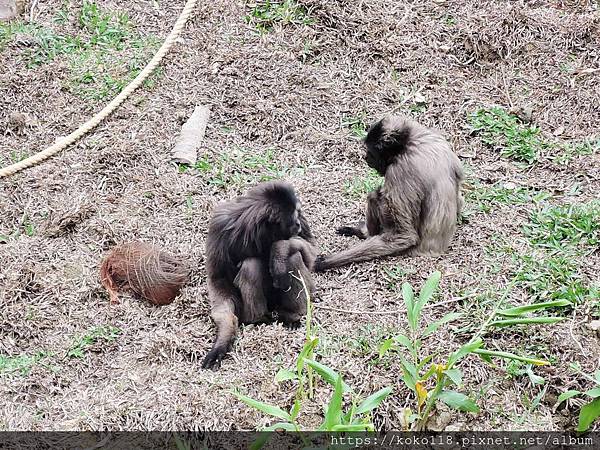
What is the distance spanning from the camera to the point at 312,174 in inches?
292

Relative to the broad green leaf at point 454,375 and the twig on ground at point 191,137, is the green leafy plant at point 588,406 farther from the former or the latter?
the twig on ground at point 191,137

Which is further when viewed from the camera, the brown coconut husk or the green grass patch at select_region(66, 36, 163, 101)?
the green grass patch at select_region(66, 36, 163, 101)

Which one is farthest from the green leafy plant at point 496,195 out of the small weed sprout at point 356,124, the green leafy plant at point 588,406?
the green leafy plant at point 588,406

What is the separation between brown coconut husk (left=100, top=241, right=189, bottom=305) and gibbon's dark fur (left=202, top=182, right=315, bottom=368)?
0.35 metres

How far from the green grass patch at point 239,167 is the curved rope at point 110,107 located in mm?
1188

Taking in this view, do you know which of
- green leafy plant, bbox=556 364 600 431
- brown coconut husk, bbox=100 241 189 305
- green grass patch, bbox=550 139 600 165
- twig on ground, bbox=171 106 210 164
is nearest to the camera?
green leafy plant, bbox=556 364 600 431

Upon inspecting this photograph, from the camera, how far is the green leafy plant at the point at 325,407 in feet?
14.1

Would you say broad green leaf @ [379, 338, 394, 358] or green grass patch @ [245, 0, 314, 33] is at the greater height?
green grass patch @ [245, 0, 314, 33]

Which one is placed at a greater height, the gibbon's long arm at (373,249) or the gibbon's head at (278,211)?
the gibbon's head at (278,211)

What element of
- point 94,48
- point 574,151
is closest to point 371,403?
point 574,151

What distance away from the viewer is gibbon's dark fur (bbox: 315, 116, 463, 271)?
6426mm

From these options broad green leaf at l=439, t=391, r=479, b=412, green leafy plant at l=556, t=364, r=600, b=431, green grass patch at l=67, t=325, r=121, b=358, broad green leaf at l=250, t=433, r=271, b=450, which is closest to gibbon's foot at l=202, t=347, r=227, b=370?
green grass patch at l=67, t=325, r=121, b=358

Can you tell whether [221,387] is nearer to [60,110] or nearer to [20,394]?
[20,394]

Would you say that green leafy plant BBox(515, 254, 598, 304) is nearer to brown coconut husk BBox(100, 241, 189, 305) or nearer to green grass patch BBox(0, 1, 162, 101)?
brown coconut husk BBox(100, 241, 189, 305)
